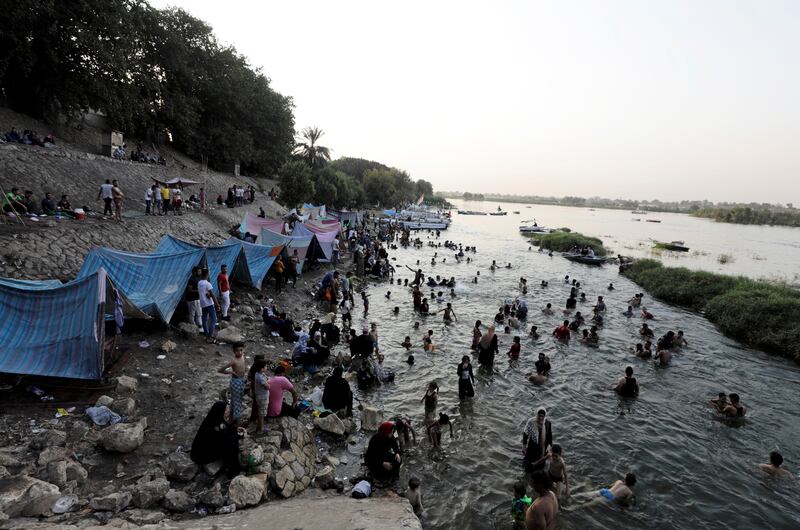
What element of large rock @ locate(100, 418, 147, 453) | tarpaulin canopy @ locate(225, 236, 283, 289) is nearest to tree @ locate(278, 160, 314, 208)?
tarpaulin canopy @ locate(225, 236, 283, 289)

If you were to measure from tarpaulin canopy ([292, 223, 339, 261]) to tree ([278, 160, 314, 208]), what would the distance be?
1617 cm

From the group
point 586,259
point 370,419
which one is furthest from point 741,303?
point 370,419

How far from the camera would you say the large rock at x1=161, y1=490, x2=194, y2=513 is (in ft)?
19.6

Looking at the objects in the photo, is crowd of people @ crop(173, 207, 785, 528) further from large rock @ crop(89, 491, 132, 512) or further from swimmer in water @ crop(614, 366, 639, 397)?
large rock @ crop(89, 491, 132, 512)

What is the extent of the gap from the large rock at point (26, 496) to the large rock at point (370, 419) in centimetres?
560

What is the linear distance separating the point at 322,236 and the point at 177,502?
68.3ft

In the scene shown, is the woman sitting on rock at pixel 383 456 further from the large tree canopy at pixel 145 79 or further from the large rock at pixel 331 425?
the large tree canopy at pixel 145 79

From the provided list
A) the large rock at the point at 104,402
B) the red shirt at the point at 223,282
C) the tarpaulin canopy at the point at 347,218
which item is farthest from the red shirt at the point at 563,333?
the tarpaulin canopy at the point at 347,218

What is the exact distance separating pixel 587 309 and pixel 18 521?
2508 centimetres

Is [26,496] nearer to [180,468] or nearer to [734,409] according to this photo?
[180,468]

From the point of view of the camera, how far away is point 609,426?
1122cm

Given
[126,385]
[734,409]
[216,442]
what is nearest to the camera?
[216,442]

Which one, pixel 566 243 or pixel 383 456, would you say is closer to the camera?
pixel 383 456

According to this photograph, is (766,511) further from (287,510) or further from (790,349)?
(790,349)
